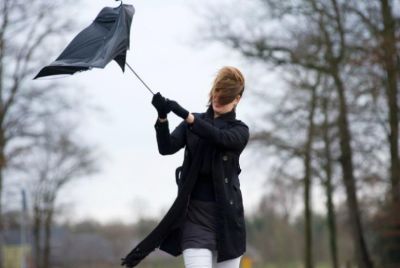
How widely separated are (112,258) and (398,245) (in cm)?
4138

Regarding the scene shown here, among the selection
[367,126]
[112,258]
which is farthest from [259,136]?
[112,258]

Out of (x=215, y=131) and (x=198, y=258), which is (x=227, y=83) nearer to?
(x=215, y=131)

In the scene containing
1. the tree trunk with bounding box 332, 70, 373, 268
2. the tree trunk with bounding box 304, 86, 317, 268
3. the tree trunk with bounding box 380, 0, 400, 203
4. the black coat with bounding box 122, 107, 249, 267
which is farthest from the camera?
the tree trunk with bounding box 304, 86, 317, 268

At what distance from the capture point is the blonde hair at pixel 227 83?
5.73m

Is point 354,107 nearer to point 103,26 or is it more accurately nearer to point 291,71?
point 291,71

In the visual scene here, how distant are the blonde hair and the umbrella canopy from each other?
620mm

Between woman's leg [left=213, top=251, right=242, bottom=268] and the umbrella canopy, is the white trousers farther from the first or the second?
the umbrella canopy

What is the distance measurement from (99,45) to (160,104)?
2.12 feet

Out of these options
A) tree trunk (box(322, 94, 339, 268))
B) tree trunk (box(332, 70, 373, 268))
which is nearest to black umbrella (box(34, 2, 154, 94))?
tree trunk (box(332, 70, 373, 268))

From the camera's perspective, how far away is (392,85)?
26219mm

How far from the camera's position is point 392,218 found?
87.8ft

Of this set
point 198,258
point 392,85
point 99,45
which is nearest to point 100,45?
point 99,45

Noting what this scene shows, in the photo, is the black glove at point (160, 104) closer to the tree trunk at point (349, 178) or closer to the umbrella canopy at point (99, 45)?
the umbrella canopy at point (99, 45)

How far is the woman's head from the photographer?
5727 mm
